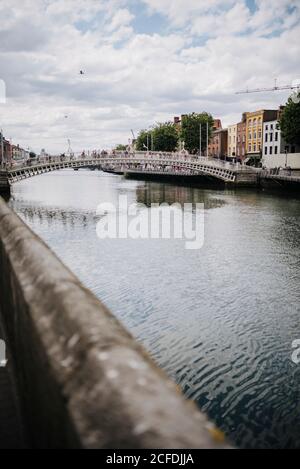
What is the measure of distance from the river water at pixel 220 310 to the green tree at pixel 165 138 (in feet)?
225

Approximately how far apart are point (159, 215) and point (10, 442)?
25132mm

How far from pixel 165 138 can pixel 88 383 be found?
290 feet

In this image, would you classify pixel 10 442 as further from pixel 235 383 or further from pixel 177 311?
pixel 177 311

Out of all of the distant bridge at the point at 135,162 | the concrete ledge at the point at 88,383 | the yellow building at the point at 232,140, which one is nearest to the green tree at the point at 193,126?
the yellow building at the point at 232,140

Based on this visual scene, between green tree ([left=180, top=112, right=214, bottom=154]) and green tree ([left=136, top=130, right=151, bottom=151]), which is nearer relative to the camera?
green tree ([left=180, top=112, right=214, bottom=154])

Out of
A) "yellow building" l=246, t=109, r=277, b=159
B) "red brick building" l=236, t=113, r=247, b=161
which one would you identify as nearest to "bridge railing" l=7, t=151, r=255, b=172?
"yellow building" l=246, t=109, r=277, b=159

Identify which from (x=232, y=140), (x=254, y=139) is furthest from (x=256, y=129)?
(x=232, y=140)

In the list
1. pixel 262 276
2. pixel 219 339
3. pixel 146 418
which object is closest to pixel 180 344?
pixel 219 339

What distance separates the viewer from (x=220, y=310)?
10398mm

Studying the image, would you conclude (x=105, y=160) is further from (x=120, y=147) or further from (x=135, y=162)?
(x=120, y=147)

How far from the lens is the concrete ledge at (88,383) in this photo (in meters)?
1.23

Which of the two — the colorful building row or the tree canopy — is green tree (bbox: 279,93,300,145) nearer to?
the colorful building row

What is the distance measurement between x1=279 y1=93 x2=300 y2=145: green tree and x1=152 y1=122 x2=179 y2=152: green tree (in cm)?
3776

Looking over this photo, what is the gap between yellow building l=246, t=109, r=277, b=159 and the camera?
70250 millimetres
